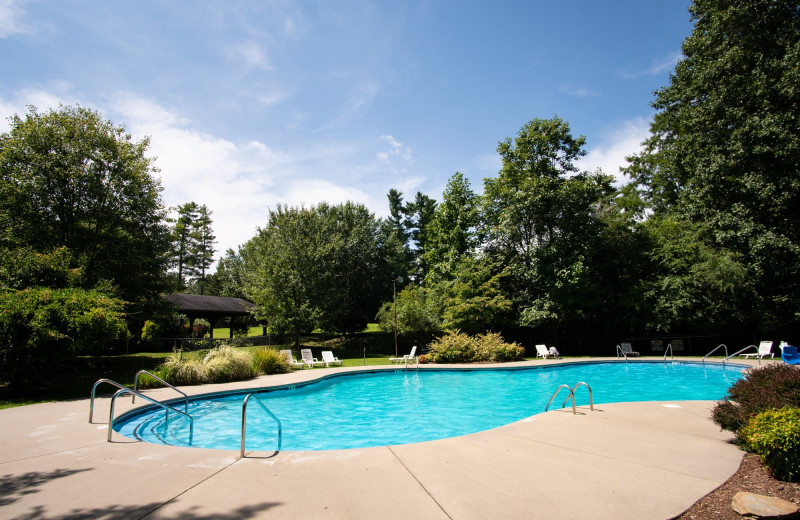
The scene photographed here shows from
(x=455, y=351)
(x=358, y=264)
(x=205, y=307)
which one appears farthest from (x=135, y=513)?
(x=358, y=264)

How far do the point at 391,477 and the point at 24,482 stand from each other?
386 cm

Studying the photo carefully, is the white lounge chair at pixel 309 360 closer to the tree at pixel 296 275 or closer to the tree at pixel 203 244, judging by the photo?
the tree at pixel 296 275

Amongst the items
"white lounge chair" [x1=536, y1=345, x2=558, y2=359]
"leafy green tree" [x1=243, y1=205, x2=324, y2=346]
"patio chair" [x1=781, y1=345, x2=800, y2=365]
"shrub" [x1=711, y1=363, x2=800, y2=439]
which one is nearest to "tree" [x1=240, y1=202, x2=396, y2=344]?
"leafy green tree" [x1=243, y1=205, x2=324, y2=346]

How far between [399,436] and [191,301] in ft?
78.7

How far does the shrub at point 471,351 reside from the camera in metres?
18.5

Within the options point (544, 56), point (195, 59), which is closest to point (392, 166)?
point (544, 56)

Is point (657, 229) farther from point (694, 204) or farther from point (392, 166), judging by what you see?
point (392, 166)

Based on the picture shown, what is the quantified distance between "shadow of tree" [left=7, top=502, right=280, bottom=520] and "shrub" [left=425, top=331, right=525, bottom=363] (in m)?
16.3

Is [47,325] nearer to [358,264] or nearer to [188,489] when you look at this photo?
[188,489]

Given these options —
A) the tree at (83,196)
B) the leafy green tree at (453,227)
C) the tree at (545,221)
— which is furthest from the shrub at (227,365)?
the leafy green tree at (453,227)

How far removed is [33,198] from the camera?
1494 centimetres

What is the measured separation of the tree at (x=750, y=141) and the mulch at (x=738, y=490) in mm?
17941

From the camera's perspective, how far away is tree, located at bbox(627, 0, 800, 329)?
16078 mm

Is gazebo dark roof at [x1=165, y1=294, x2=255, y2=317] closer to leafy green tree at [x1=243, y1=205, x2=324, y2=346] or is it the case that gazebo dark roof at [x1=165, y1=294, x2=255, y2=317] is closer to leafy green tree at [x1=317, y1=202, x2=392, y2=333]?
leafy green tree at [x1=243, y1=205, x2=324, y2=346]
